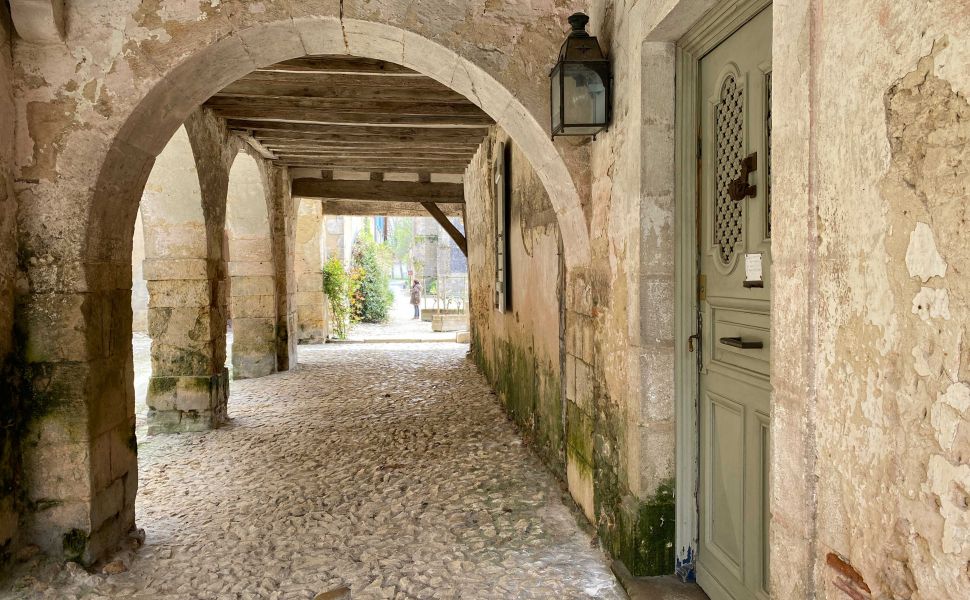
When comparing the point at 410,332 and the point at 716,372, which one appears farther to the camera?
the point at 410,332

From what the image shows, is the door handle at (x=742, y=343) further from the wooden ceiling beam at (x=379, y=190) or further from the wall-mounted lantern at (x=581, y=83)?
the wooden ceiling beam at (x=379, y=190)

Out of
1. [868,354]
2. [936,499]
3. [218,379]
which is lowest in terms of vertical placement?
[218,379]

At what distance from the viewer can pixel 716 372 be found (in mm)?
1976

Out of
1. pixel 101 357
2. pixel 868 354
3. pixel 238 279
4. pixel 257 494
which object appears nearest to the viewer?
pixel 868 354

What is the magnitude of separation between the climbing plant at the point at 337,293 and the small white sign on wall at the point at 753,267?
945 centimetres

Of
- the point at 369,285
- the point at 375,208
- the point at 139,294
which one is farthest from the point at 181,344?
the point at 369,285

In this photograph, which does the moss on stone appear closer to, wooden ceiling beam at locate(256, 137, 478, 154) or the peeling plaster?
the peeling plaster

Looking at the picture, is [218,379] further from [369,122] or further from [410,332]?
[410,332]

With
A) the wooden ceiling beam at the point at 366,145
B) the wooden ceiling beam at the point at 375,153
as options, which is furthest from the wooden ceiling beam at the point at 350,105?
the wooden ceiling beam at the point at 375,153

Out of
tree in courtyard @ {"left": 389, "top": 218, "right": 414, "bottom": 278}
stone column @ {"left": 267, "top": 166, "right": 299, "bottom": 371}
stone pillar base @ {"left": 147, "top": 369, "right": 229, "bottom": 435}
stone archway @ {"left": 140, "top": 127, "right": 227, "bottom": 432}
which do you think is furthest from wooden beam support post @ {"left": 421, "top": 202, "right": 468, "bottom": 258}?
tree in courtyard @ {"left": 389, "top": 218, "right": 414, "bottom": 278}

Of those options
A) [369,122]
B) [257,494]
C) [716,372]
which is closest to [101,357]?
[257,494]

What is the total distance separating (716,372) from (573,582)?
0.98 metres

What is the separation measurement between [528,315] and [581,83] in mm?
2203

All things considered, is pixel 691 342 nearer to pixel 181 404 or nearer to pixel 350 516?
pixel 350 516
